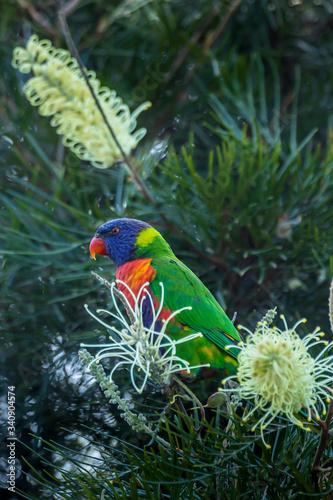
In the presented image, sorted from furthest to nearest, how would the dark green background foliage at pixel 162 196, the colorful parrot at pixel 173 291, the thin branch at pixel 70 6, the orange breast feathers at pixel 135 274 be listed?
the thin branch at pixel 70 6, the dark green background foliage at pixel 162 196, the orange breast feathers at pixel 135 274, the colorful parrot at pixel 173 291

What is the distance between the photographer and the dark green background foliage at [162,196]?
1.29 meters

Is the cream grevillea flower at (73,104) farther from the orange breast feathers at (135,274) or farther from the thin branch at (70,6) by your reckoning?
the thin branch at (70,6)

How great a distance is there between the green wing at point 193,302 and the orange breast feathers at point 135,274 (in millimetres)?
14

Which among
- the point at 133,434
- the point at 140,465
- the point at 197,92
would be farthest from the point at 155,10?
the point at 140,465

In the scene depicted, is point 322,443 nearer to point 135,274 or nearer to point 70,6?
point 135,274

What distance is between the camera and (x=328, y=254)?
1262mm

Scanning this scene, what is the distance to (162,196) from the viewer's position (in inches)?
52.1

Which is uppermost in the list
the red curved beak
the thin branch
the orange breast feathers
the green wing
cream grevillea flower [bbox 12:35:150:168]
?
the thin branch

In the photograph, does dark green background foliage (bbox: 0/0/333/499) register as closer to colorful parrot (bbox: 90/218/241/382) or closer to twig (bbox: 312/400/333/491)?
colorful parrot (bbox: 90/218/241/382)

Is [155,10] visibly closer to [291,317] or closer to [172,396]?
[291,317]

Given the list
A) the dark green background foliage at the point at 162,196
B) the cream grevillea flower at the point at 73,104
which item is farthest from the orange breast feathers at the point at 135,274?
the cream grevillea flower at the point at 73,104

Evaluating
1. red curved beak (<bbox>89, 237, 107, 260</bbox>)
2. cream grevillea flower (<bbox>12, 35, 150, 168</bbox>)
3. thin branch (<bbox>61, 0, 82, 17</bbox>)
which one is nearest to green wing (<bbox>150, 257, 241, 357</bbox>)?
red curved beak (<bbox>89, 237, 107, 260</bbox>)

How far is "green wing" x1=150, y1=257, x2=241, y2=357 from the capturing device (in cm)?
103

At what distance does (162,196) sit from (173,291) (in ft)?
1.01
